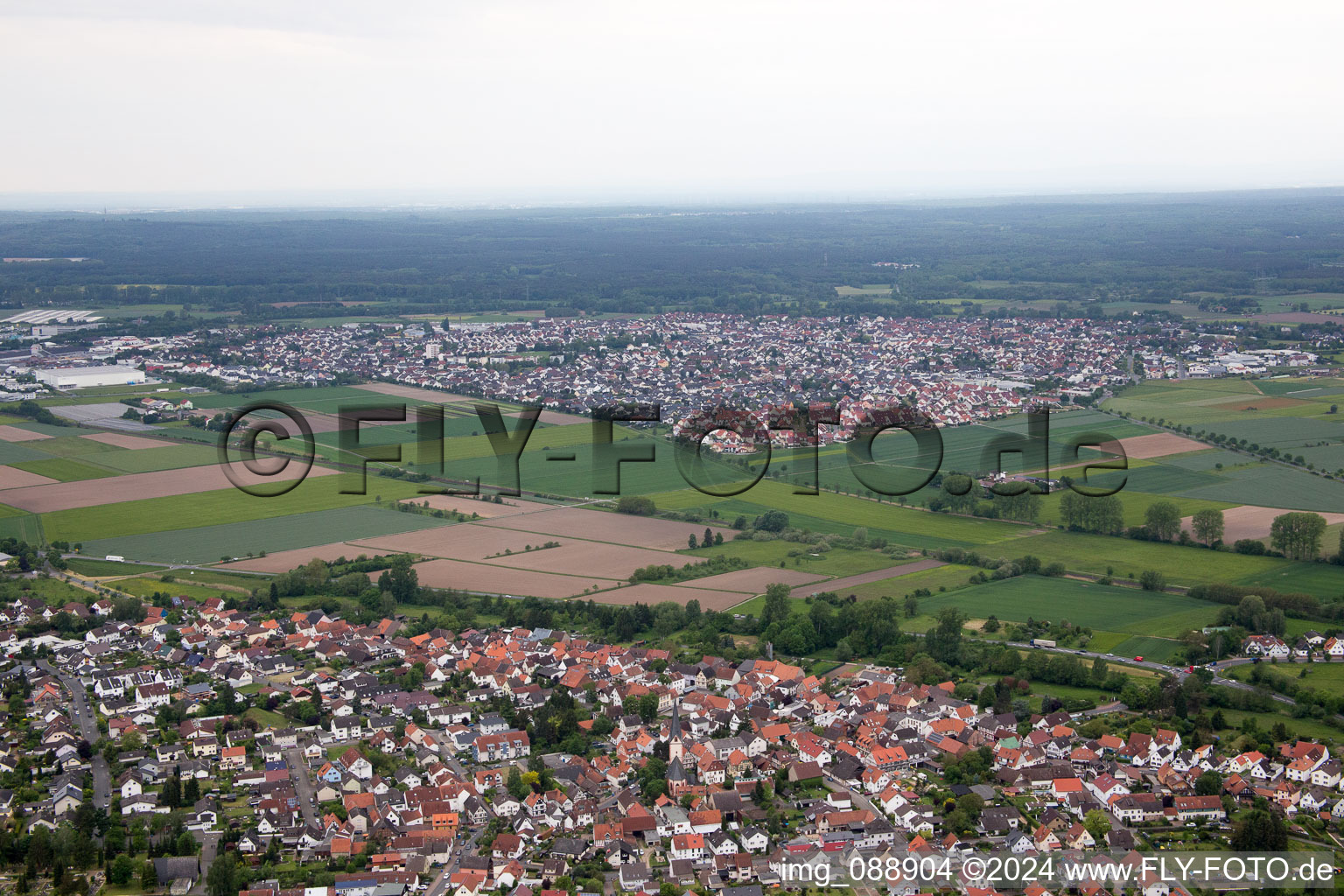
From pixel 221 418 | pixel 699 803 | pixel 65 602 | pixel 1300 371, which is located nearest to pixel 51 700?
pixel 65 602

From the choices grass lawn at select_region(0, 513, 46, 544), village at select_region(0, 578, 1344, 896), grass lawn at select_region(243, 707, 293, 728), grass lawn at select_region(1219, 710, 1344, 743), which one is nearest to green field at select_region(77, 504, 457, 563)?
grass lawn at select_region(0, 513, 46, 544)

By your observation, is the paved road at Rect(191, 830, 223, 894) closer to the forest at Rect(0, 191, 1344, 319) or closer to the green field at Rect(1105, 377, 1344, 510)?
the green field at Rect(1105, 377, 1344, 510)

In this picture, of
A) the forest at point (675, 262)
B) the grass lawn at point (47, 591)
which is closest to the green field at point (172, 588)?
the grass lawn at point (47, 591)

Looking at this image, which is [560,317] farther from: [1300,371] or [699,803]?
[699,803]

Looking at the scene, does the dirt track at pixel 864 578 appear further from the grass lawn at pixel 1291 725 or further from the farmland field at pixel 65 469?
the farmland field at pixel 65 469

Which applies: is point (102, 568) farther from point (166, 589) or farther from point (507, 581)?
point (507, 581)

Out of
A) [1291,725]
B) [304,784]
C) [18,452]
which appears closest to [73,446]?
[18,452]
